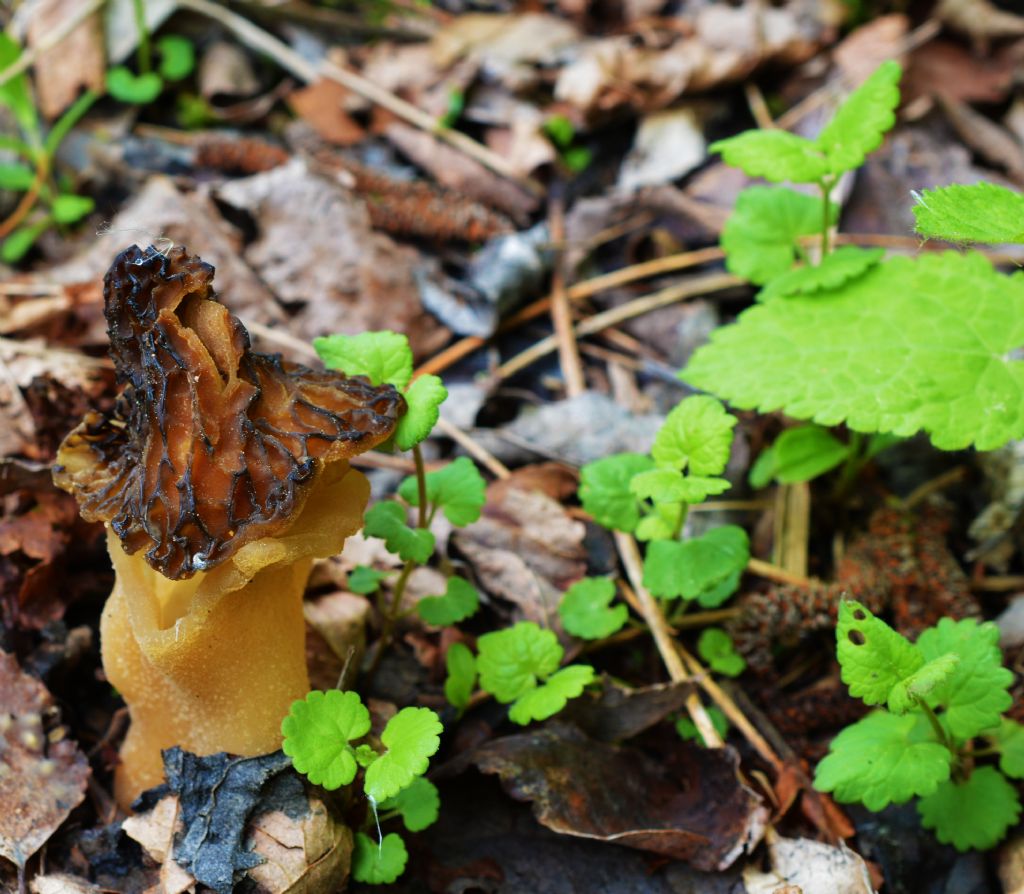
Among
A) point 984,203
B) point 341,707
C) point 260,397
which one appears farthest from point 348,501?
point 984,203

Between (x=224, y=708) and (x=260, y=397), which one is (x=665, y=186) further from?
(x=224, y=708)

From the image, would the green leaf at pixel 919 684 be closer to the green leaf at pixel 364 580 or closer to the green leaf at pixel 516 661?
the green leaf at pixel 516 661

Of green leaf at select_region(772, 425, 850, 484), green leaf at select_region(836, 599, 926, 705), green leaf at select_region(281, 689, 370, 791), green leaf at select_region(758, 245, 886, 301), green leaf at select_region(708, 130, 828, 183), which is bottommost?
green leaf at select_region(772, 425, 850, 484)

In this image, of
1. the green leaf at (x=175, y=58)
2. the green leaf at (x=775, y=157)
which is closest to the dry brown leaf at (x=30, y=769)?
the green leaf at (x=775, y=157)

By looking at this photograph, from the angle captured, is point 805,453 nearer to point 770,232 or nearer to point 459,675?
point 770,232

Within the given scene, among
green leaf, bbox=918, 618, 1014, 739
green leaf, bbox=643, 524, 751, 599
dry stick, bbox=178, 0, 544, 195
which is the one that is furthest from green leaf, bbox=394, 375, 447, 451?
dry stick, bbox=178, 0, 544, 195

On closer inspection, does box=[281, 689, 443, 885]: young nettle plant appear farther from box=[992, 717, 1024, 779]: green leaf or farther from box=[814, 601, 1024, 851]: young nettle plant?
box=[992, 717, 1024, 779]: green leaf
